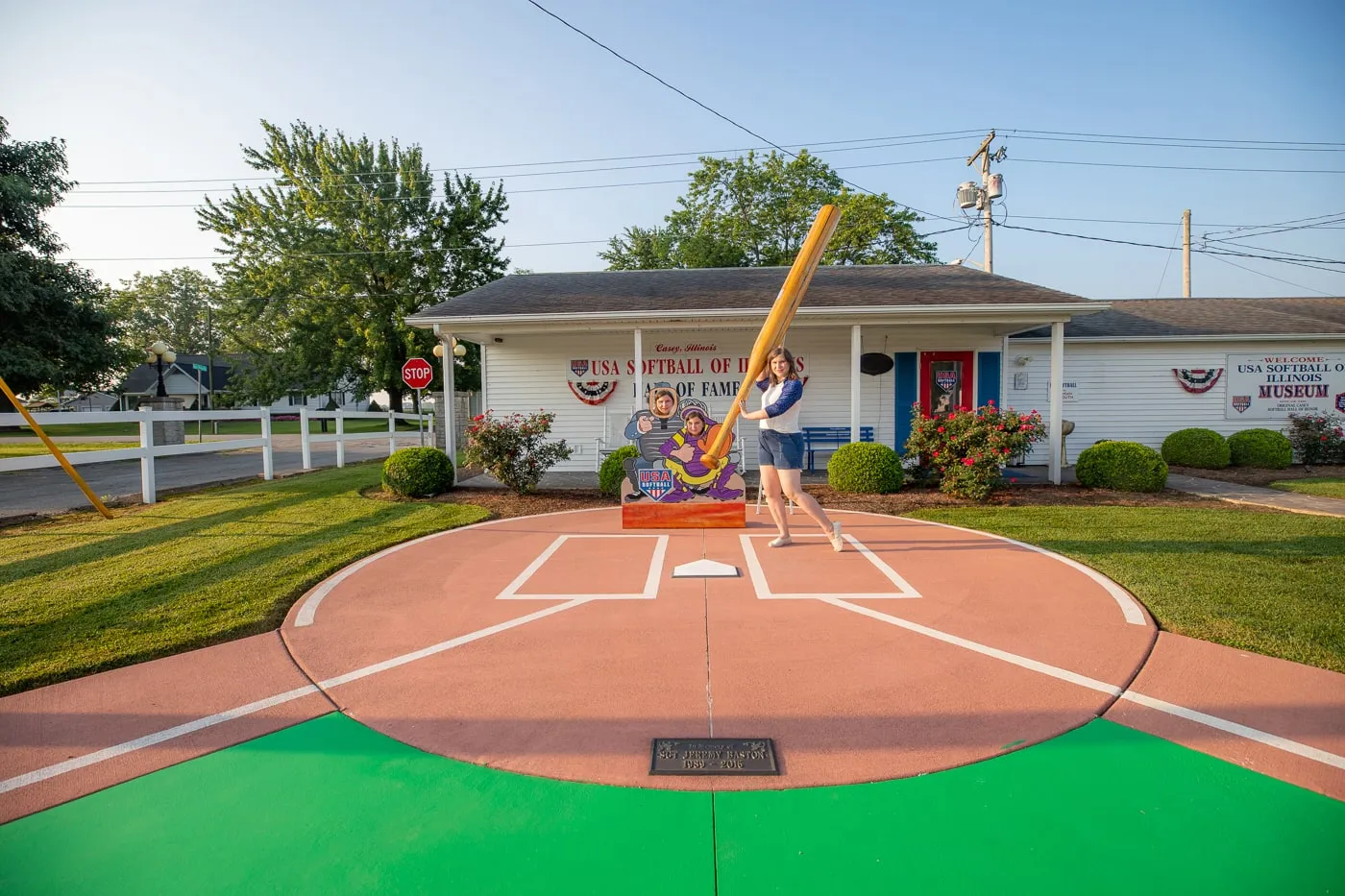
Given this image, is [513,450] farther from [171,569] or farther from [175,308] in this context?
[175,308]

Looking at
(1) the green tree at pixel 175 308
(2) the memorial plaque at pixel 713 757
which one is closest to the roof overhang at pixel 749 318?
(2) the memorial plaque at pixel 713 757

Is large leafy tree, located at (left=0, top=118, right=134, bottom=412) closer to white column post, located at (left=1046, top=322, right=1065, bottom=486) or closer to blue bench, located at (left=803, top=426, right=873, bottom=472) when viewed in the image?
blue bench, located at (left=803, top=426, right=873, bottom=472)

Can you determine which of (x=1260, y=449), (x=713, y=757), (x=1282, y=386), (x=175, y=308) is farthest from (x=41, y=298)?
(x=175, y=308)

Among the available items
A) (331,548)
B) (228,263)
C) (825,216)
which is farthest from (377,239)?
(825,216)

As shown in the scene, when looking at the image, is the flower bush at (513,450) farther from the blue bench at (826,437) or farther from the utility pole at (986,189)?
the utility pole at (986,189)

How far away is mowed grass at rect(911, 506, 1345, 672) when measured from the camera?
3.94 meters

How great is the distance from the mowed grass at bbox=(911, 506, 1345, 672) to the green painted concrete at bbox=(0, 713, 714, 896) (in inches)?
152

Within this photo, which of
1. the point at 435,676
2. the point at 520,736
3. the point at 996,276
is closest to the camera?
the point at 520,736

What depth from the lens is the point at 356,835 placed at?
223 cm

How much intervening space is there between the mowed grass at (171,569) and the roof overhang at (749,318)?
357cm

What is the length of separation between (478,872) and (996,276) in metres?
13.9

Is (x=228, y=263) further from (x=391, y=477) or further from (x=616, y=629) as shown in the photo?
(x=616, y=629)

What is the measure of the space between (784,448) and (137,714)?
192 inches

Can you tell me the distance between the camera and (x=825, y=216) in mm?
5133
